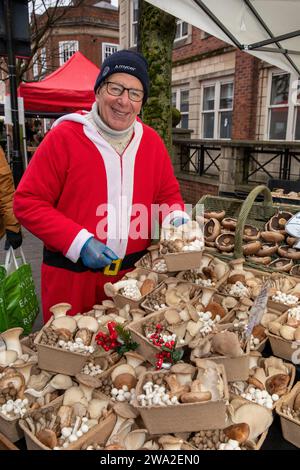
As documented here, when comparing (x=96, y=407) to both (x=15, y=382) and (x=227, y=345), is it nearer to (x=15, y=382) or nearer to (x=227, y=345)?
(x=15, y=382)

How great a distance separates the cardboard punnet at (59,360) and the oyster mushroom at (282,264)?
1.24 metres

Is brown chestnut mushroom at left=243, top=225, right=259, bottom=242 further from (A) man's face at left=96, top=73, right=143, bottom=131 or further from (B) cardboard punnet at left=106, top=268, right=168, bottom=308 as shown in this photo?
(A) man's face at left=96, top=73, right=143, bottom=131

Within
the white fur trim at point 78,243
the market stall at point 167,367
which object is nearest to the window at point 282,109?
the market stall at point 167,367

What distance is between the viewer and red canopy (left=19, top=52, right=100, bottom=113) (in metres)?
7.32

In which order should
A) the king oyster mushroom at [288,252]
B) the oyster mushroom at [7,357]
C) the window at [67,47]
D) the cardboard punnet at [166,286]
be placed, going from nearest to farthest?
the oyster mushroom at [7,357] < the cardboard punnet at [166,286] < the king oyster mushroom at [288,252] < the window at [67,47]

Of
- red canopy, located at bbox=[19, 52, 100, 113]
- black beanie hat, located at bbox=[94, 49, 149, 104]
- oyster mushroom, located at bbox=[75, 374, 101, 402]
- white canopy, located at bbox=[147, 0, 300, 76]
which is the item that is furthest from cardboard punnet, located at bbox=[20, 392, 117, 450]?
red canopy, located at bbox=[19, 52, 100, 113]

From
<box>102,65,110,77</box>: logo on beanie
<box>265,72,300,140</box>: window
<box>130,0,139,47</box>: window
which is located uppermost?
<box>130,0,139,47</box>: window

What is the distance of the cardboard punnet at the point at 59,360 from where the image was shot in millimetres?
1294

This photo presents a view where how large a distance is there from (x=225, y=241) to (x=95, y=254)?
952 millimetres

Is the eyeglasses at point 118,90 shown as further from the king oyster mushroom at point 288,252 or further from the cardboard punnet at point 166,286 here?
the king oyster mushroom at point 288,252

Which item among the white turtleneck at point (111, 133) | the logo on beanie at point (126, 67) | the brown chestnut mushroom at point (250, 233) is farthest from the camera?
the brown chestnut mushroom at point (250, 233)

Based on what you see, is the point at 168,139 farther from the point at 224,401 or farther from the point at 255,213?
the point at 224,401

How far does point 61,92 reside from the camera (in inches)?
289

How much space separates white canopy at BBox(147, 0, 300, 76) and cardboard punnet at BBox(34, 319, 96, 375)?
2760mm
